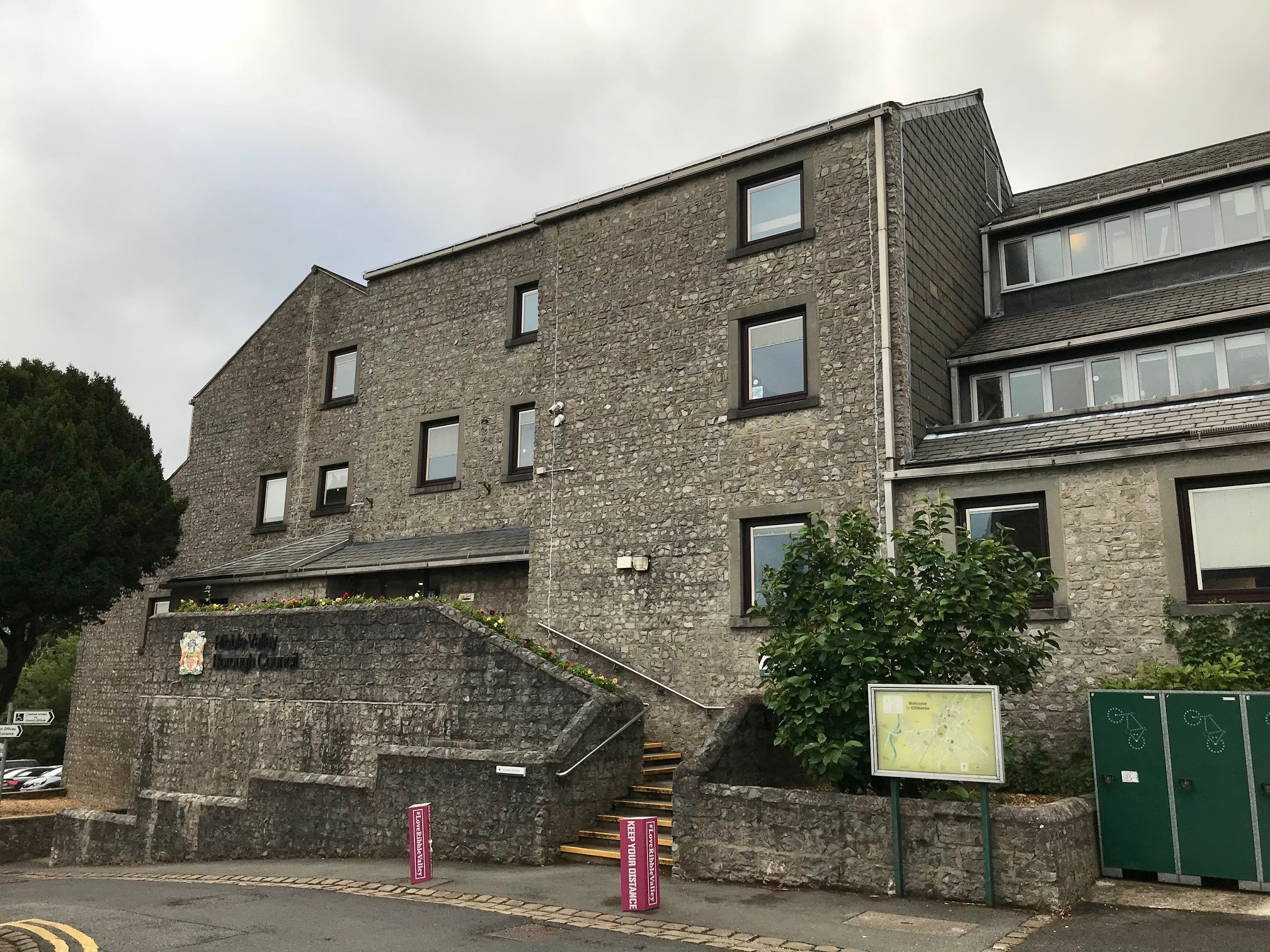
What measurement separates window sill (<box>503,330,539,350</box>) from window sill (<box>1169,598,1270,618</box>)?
12.1 m

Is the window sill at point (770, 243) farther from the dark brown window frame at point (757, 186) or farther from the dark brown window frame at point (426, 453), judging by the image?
the dark brown window frame at point (426, 453)

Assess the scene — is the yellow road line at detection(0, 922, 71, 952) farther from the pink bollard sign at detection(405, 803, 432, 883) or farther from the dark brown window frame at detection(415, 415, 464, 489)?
the dark brown window frame at detection(415, 415, 464, 489)

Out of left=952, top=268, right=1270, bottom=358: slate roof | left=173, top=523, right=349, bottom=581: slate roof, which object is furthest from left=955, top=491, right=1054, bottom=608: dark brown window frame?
left=173, top=523, right=349, bottom=581: slate roof

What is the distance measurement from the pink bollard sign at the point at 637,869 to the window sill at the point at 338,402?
50.8 feet

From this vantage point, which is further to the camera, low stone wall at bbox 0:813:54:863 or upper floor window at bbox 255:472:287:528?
upper floor window at bbox 255:472:287:528

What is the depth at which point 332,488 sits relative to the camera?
23047 mm

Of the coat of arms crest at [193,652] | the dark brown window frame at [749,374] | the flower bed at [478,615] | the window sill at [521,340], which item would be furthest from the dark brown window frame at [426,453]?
the dark brown window frame at [749,374]

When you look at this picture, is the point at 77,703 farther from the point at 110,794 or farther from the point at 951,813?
the point at 951,813

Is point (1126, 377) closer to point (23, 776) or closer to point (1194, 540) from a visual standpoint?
point (1194, 540)

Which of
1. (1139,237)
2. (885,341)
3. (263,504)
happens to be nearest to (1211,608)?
(885,341)

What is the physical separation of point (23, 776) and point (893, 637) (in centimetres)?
3642

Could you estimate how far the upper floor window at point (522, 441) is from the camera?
63.9 ft

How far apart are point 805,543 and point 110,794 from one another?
20024 millimetres

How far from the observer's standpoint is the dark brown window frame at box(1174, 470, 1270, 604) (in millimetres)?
11305
